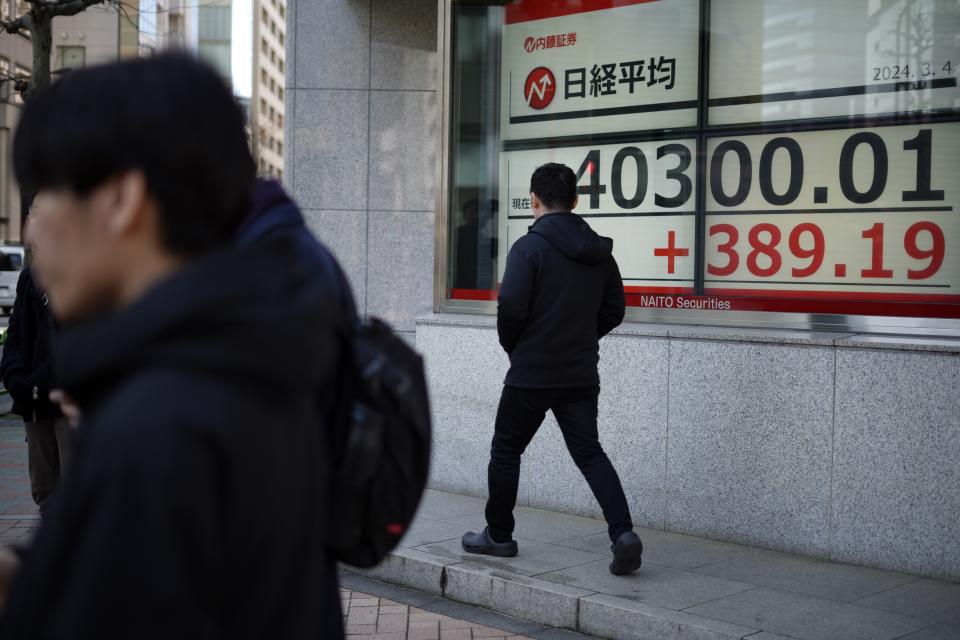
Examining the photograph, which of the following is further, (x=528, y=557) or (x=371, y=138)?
(x=371, y=138)

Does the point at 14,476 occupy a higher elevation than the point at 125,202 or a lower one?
lower

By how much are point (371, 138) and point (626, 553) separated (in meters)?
4.34

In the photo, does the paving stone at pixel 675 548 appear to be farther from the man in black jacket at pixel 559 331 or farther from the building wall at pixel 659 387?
the man in black jacket at pixel 559 331

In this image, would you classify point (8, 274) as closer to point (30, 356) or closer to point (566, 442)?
point (30, 356)

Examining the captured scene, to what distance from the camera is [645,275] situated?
7.12 m

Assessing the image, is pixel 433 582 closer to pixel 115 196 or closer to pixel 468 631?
pixel 468 631

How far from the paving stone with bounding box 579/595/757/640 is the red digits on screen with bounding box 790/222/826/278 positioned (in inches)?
95.7

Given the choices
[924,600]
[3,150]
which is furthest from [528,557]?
[3,150]

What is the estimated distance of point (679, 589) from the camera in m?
5.19

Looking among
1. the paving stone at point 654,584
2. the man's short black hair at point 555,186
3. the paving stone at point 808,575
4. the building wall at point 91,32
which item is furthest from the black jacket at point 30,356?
the building wall at point 91,32

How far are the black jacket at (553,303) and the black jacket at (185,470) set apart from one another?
13.7 ft

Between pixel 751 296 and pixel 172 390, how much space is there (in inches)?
227

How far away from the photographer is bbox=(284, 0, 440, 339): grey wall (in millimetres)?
8438

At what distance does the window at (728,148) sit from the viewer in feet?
19.6
